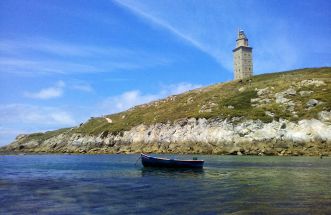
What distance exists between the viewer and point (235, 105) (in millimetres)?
125875

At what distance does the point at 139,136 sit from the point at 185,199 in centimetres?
10348

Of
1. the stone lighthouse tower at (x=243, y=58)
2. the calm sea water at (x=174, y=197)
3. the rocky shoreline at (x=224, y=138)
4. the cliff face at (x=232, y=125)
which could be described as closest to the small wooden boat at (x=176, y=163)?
the calm sea water at (x=174, y=197)

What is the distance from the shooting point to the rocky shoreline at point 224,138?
94062mm

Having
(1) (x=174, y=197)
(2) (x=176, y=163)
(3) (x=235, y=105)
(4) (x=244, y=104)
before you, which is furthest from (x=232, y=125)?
(1) (x=174, y=197)

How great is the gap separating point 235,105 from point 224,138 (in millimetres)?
21998

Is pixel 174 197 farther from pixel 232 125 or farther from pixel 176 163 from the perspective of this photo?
pixel 232 125

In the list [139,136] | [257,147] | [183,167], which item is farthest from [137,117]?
[183,167]

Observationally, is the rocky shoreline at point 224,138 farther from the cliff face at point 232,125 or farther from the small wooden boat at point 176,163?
the small wooden boat at point 176,163

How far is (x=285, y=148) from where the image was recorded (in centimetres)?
9506

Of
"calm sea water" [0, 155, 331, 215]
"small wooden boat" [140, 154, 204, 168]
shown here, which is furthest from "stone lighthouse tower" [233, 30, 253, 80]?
"calm sea water" [0, 155, 331, 215]

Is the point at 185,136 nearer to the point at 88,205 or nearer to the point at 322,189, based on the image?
the point at 322,189

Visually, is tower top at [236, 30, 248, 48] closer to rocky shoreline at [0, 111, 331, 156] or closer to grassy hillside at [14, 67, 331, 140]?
grassy hillside at [14, 67, 331, 140]

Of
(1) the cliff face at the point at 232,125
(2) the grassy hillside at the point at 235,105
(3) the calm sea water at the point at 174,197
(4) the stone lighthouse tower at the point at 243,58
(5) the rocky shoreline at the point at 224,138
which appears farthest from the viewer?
(4) the stone lighthouse tower at the point at 243,58

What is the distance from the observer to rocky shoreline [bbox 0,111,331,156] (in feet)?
309
